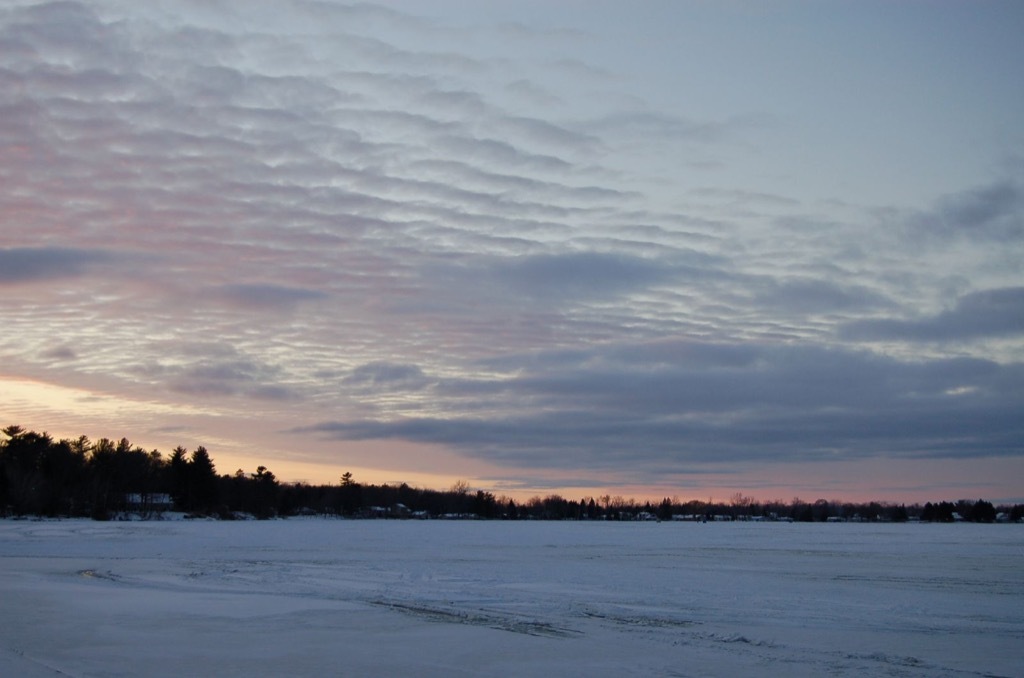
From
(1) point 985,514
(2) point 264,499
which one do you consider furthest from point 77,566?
(1) point 985,514

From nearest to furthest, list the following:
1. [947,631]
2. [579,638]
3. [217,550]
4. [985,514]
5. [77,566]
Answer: [579,638] < [947,631] < [77,566] < [217,550] < [985,514]

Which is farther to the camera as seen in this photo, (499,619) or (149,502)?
(149,502)

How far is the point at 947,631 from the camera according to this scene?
15977 mm

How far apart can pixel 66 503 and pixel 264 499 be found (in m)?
39.6

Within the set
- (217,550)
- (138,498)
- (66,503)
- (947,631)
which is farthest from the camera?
(138,498)

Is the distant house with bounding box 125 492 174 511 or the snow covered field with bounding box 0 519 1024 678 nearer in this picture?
the snow covered field with bounding box 0 519 1024 678

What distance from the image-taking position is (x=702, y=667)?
12266 mm

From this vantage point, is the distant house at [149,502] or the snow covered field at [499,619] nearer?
the snow covered field at [499,619]

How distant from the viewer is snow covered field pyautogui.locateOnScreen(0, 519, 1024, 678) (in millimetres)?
12336

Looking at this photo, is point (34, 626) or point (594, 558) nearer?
point (34, 626)

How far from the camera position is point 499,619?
1672 cm

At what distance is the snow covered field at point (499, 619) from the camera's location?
40.5 ft

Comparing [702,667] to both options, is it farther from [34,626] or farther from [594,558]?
[594,558]

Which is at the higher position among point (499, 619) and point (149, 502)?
point (499, 619)
